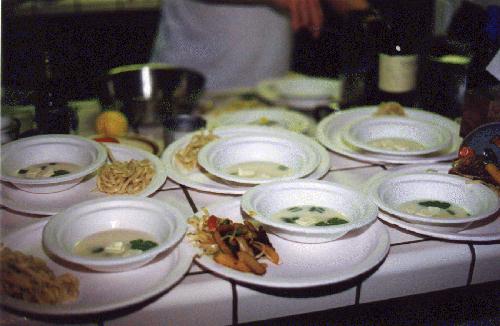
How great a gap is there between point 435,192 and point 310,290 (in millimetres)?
541

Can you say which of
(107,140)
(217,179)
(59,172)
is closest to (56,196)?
(59,172)

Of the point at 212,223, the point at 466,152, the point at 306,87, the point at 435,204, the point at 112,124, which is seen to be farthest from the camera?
the point at 306,87

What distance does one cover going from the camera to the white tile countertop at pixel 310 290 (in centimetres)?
117

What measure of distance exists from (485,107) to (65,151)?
4.41ft

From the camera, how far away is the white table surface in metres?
1.17

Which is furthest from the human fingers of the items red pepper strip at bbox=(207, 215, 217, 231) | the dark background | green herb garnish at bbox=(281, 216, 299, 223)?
the dark background

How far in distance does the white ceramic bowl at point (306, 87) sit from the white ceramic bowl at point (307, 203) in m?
1.00

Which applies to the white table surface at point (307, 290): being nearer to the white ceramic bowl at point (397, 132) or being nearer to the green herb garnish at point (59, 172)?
the green herb garnish at point (59, 172)

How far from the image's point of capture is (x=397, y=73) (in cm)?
202

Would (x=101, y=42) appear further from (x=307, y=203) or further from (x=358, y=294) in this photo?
(x=358, y=294)

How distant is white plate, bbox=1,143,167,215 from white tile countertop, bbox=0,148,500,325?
29mm

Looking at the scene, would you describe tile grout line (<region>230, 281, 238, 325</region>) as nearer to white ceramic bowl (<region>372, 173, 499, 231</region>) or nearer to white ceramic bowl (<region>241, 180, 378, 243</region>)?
white ceramic bowl (<region>241, 180, 378, 243</region>)

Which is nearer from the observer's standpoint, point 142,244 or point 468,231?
point 142,244

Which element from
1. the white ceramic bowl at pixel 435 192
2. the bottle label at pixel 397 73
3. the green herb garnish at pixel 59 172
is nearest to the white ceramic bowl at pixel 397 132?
the bottle label at pixel 397 73
